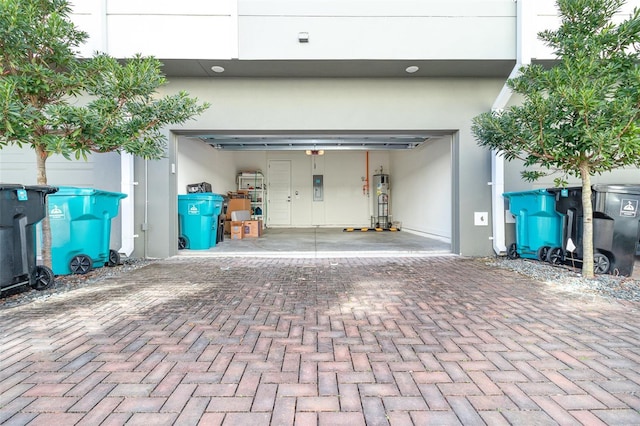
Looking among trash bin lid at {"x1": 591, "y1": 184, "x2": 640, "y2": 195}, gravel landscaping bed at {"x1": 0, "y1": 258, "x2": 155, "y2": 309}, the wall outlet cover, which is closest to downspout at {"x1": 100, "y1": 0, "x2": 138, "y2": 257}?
gravel landscaping bed at {"x1": 0, "y1": 258, "x2": 155, "y2": 309}

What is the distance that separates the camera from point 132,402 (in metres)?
1.60

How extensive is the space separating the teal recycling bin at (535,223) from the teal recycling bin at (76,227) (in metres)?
6.14

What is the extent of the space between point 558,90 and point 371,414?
367 centimetres

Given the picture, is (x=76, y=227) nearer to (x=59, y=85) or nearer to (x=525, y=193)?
(x=59, y=85)

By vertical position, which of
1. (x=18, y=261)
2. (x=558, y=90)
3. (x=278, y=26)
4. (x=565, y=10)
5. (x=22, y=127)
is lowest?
(x=18, y=261)

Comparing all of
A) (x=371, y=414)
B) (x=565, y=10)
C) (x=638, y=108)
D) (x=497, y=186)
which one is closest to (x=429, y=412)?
(x=371, y=414)

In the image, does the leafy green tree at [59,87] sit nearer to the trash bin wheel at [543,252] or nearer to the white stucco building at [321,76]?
the white stucco building at [321,76]

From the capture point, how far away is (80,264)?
433 centimetres

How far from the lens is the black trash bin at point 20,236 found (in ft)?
10.5

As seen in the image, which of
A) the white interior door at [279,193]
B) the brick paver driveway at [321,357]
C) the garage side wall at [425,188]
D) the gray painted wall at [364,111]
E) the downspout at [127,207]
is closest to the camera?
the brick paver driveway at [321,357]

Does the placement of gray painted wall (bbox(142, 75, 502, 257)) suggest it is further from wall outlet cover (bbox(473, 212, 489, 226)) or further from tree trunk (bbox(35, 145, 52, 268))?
tree trunk (bbox(35, 145, 52, 268))

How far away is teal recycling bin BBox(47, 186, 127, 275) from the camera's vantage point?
418 centimetres

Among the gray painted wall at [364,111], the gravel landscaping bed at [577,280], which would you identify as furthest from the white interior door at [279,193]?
the gravel landscaping bed at [577,280]

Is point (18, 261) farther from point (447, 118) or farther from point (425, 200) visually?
point (425, 200)
